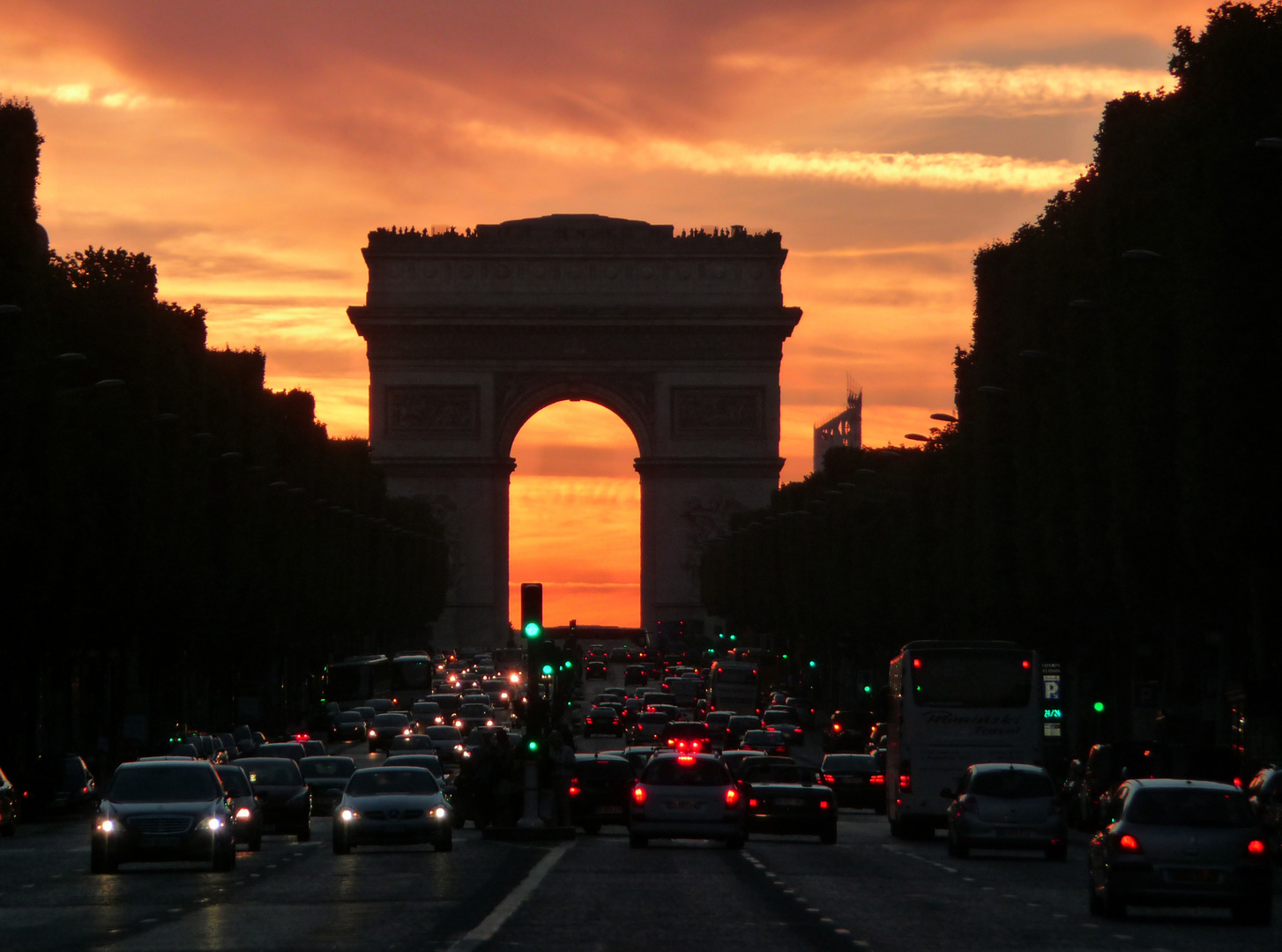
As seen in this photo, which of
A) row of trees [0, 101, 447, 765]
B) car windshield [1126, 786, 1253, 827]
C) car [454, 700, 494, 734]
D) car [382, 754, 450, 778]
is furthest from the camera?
car [454, 700, 494, 734]

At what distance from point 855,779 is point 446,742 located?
1962 cm

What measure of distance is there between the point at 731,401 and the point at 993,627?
7531 centimetres

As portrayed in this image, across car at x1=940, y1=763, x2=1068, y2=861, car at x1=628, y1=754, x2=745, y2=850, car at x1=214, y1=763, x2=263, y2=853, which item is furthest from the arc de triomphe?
car at x1=940, y1=763, x2=1068, y2=861

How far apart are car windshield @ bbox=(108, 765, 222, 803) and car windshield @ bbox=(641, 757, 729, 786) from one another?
7.71 m

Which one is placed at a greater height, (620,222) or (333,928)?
(620,222)

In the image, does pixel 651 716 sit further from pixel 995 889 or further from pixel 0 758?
pixel 995 889

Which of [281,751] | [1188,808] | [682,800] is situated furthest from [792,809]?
[1188,808]

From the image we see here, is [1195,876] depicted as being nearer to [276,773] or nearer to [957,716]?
[957,716]

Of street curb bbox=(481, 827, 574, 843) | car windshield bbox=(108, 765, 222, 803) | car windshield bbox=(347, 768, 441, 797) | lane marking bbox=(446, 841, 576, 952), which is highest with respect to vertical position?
car windshield bbox=(108, 765, 222, 803)

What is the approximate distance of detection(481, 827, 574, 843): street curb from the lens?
135 ft

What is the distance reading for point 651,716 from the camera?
87750mm

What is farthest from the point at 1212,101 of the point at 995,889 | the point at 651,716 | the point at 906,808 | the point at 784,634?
the point at 784,634

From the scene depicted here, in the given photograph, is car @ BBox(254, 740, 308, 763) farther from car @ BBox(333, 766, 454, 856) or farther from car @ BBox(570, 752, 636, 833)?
car @ BBox(333, 766, 454, 856)

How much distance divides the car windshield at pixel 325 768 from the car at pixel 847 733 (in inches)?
1036
